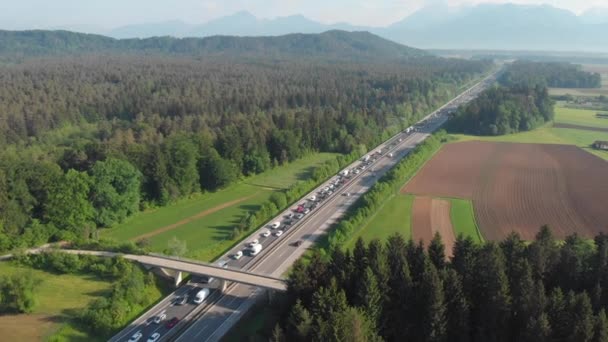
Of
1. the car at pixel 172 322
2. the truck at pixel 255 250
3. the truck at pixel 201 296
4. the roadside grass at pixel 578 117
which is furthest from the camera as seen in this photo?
the roadside grass at pixel 578 117

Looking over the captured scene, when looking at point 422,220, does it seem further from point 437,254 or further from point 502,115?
point 502,115

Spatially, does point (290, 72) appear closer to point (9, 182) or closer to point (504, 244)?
point (9, 182)

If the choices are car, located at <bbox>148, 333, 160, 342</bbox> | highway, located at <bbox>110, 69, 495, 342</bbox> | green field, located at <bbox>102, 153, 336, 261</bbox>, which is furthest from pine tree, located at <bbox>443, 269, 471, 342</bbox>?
green field, located at <bbox>102, 153, 336, 261</bbox>

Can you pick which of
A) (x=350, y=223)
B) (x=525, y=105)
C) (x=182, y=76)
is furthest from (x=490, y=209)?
(x=182, y=76)

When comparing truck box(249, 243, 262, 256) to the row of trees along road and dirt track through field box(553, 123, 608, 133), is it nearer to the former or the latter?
the row of trees along road

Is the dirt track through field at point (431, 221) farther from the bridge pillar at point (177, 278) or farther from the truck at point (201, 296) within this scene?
the bridge pillar at point (177, 278)

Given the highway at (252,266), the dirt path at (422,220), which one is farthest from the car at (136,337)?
the dirt path at (422,220)
